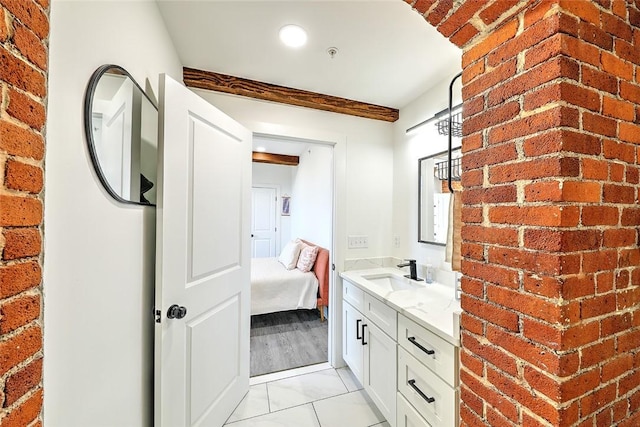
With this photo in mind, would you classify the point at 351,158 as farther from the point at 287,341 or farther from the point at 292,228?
the point at 292,228

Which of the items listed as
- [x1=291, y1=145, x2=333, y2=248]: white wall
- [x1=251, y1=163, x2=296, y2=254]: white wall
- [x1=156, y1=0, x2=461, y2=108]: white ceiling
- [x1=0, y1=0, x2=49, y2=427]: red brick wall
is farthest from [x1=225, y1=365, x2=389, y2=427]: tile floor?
[x1=251, y1=163, x2=296, y2=254]: white wall

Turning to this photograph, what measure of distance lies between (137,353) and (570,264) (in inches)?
65.5

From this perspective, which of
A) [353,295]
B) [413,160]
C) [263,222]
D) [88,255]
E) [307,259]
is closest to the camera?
[88,255]

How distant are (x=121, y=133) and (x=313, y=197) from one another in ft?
10.6

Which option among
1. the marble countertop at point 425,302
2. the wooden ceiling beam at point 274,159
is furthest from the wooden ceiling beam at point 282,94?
the wooden ceiling beam at point 274,159

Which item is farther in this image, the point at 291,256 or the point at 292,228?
the point at 292,228

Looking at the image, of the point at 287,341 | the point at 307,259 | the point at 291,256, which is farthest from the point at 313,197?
the point at 287,341

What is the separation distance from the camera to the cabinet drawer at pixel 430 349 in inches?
43.1

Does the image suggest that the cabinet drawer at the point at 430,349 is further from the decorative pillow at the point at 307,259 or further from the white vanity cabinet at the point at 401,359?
the decorative pillow at the point at 307,259

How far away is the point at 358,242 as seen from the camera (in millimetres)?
2354

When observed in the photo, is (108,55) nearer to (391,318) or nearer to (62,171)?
(62,171)

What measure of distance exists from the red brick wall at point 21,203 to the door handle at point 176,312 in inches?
25.3

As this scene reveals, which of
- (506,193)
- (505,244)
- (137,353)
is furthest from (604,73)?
(137,353)

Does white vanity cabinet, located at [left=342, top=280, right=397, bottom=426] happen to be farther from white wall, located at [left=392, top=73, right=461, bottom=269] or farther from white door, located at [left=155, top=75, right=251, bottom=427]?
white door, located at [left=155, top=75, right=251, bottom=427]
